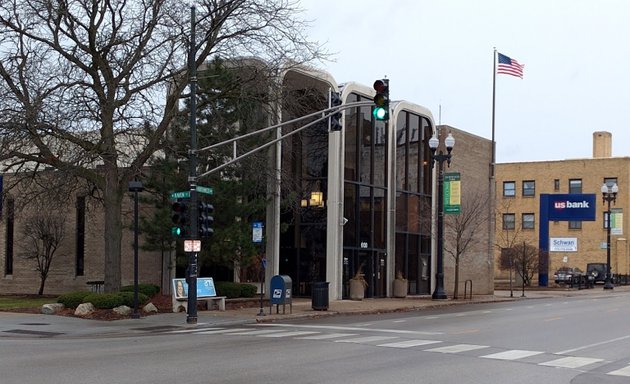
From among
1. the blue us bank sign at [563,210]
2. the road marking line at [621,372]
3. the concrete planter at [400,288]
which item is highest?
the blue us bank sign at [563,210]

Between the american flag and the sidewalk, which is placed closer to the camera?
the sidewalk

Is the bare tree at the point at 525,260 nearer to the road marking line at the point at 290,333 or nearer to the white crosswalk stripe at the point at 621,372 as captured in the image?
the road marking line at the point at 290,333

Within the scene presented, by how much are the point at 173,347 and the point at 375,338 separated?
4993mm

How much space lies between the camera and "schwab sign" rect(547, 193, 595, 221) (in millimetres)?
56609

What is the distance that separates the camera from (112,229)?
2719 centimetres

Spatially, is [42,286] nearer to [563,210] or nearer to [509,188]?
[563,210]

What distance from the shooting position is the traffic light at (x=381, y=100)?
19.6 meters

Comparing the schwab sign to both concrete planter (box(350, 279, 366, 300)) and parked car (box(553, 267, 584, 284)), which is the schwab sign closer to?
parked car (box(553, 267, 584, 284))

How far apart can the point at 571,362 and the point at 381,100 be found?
26.8 feet

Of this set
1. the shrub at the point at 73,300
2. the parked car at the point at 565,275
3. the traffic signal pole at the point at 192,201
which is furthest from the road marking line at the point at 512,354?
the parked car at the point at 565,275

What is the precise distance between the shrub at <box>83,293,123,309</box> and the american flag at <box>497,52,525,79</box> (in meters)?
28.9

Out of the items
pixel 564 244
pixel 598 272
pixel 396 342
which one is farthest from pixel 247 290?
pixel 598 272

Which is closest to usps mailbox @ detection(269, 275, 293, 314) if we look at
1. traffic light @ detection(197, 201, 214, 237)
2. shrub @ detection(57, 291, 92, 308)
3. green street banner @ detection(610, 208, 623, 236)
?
Result: traffic light @ detection(197, 201, 214, 237)

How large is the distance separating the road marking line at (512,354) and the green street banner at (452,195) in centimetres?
2079
